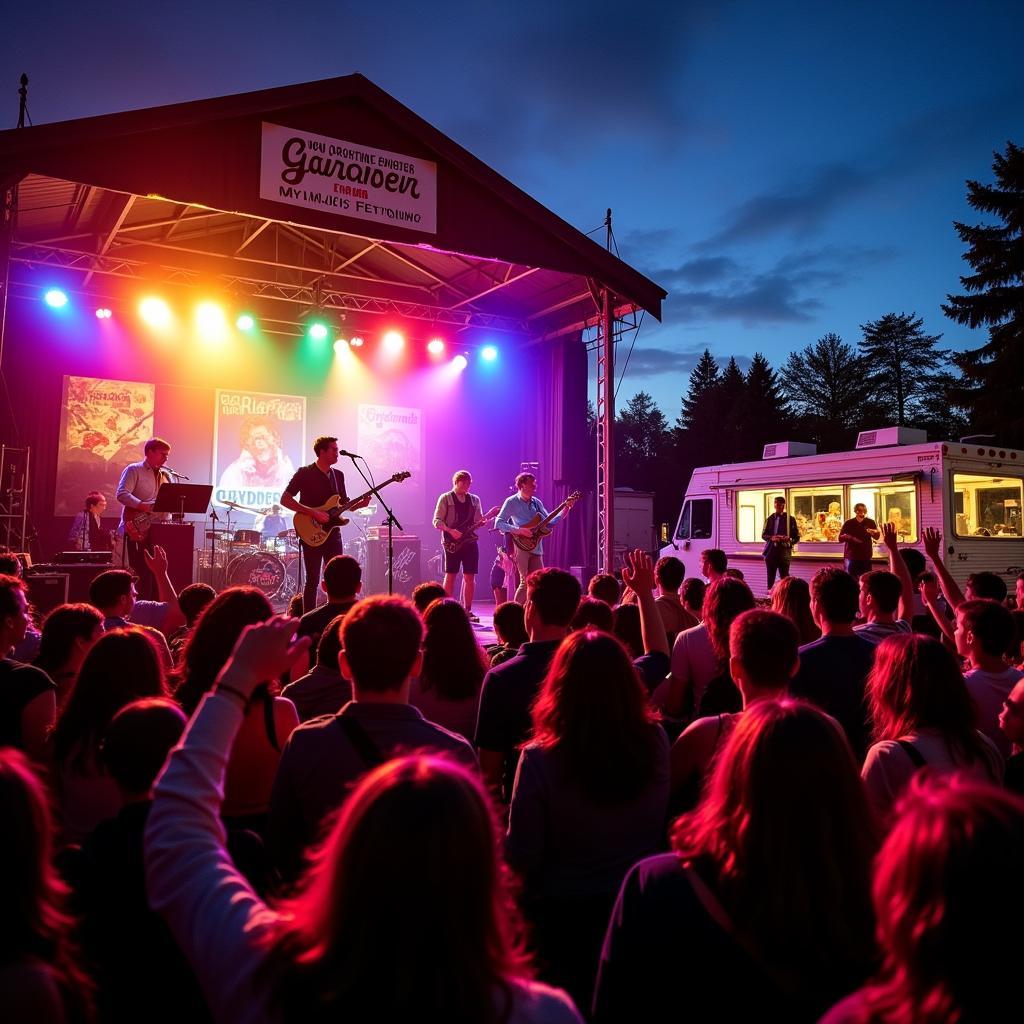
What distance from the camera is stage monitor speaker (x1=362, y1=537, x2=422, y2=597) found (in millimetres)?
14891

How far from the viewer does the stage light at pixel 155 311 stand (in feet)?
46.9

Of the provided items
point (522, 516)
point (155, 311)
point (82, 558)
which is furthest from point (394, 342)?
point (82, 558)

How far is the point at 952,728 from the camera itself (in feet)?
7.60

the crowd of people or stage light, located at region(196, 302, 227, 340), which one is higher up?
stage light, located at region(196, 302, 227, 340)

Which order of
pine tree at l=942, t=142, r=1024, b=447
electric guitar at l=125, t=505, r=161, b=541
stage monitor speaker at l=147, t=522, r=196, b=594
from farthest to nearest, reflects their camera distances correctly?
pine tree at l=942, t=142, r=1024, b=447, stage monitor speaker at l=147, t=522, r=196, b=594, electric guitar at l=125, t=505, r=161, b=541

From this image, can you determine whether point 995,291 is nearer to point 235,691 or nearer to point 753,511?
point 753,511

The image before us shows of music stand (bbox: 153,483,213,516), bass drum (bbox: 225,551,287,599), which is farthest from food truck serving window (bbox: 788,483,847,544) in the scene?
music stand (bbox: 153,483,213,516)

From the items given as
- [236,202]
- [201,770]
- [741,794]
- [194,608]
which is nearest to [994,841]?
[741,794]

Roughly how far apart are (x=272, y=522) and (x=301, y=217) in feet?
22.6

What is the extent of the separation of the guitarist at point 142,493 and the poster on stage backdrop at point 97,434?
5.17 m

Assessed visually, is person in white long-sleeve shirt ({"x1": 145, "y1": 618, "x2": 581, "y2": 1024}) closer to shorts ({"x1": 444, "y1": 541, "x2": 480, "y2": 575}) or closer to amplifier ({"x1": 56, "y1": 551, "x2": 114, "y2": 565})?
amplifier ({"x1": 56, "y1": 551, "x2": 114, "y2": 565})

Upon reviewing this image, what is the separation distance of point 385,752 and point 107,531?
479 inches

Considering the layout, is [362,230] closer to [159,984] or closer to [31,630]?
[31,630]

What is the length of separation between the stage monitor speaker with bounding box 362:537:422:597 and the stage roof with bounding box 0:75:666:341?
15.0 feet
